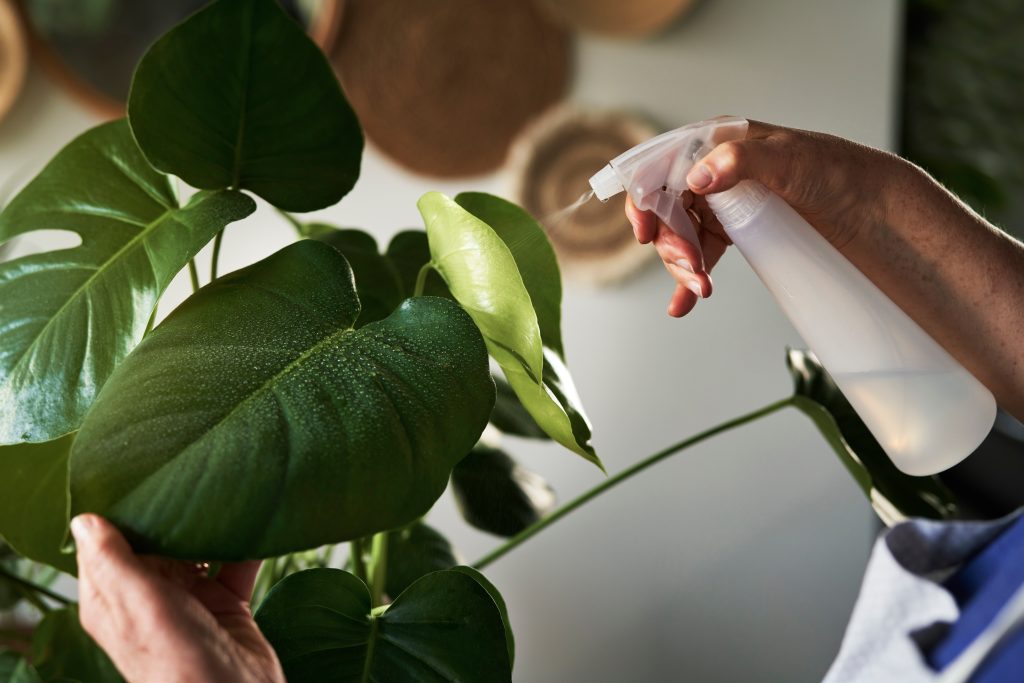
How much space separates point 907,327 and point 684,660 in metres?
1.48

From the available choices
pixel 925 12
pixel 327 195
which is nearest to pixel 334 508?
pixel 327 195

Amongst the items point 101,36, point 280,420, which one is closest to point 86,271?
point 280,420

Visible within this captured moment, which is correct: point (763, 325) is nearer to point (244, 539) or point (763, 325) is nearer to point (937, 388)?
point (937, 388)

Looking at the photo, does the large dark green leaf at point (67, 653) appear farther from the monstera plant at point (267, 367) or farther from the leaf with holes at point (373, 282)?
the leaf with holes at point (373, 282)

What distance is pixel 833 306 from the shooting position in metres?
0.59

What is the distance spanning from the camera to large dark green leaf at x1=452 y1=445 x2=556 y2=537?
924mm

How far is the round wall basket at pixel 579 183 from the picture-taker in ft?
5.90

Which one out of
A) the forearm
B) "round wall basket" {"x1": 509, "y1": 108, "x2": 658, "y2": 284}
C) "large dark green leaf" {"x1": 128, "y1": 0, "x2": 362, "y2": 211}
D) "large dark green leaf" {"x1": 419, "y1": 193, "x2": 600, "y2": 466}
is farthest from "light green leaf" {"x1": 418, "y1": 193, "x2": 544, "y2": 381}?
"round wall basket" {"x1": 509, "y1": 108, "x2": 658, "y2": 284}

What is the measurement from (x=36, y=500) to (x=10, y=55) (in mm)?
1243

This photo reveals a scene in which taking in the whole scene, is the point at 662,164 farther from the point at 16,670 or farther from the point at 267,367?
the point at 16,670

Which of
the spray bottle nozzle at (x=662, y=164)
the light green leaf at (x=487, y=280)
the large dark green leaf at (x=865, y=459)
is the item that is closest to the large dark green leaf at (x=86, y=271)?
the light green leaf at (x=487, y=280)

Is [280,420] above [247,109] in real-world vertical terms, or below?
below

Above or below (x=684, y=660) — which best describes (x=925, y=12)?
above

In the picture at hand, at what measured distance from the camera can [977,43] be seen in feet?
7.68
